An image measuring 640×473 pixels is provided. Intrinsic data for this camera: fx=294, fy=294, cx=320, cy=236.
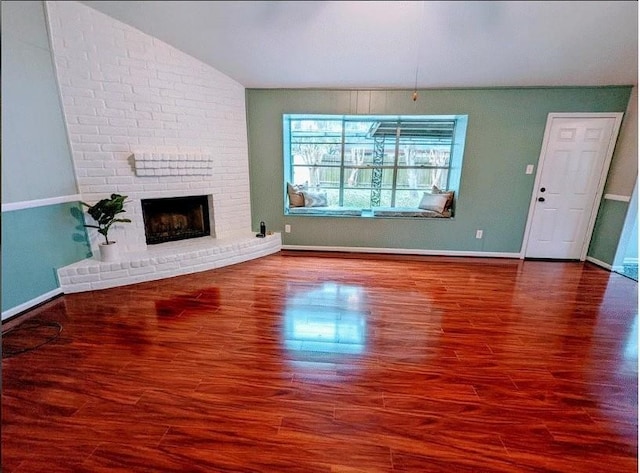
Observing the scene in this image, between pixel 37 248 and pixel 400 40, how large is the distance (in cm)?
326

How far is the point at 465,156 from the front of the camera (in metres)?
3.58

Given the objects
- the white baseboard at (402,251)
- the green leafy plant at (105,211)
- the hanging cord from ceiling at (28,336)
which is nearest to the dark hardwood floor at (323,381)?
the hanging cord from ceiling at (28,336)

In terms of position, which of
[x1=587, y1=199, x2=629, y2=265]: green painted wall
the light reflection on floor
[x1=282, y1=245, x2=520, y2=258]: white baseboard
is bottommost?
the light reflection on floor

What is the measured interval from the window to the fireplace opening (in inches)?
44.8

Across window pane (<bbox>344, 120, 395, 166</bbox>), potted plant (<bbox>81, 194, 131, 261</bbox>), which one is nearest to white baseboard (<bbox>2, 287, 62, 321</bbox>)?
→ potted plant (<bbox>81, 194, 131, 261</bbox>)

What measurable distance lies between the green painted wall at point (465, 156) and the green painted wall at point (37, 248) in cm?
191

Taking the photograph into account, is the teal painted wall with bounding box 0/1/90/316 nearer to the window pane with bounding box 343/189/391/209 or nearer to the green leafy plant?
the green leafy plant

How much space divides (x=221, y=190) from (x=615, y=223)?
4632 millimetres

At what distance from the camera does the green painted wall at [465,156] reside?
338 centimetres

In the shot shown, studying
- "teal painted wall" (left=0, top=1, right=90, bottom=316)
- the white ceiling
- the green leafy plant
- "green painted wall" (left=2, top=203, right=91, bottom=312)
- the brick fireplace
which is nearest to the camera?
the white ceiling

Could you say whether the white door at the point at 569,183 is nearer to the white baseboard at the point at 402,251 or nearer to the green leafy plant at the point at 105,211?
the white baseboard at the point at 402,251

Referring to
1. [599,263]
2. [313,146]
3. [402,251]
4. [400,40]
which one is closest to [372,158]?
[313,146]

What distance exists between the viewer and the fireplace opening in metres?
3.24

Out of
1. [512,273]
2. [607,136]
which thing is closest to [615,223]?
[607,136]
